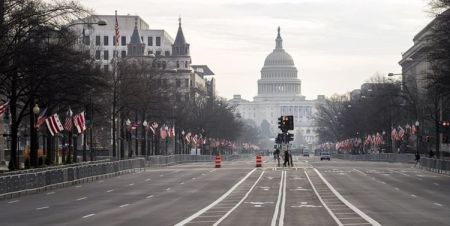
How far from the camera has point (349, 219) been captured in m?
32.4

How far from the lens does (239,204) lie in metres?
41.5

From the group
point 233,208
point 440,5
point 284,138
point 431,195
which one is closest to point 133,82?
point 284,138

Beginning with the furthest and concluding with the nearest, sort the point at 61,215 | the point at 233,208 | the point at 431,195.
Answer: the point at 431,195 < the point at 233,208 < the point at 61,215

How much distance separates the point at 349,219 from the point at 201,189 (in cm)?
2378

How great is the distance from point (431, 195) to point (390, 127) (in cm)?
9968

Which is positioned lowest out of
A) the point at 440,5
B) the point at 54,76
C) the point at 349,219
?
the point at 349,219

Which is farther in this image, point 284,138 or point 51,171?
point 284,138

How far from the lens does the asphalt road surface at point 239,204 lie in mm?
32500

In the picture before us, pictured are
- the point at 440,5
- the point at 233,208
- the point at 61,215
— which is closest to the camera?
the point at 61,215

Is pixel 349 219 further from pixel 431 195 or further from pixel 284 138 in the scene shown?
pixel 284 138

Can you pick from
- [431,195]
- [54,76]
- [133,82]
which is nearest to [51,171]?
[54,76]

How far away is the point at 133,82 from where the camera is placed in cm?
9850

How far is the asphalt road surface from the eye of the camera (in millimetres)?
32500

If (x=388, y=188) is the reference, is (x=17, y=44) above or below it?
above
